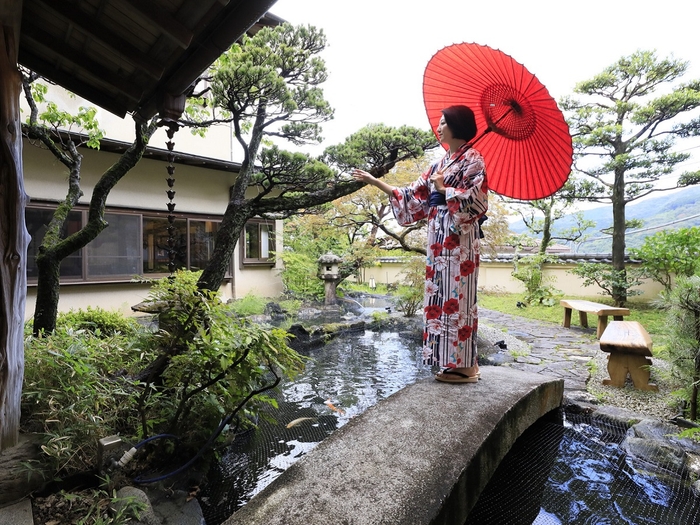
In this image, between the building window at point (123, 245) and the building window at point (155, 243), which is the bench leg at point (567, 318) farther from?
the building window at point (155, 243)

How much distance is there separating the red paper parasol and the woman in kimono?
9.7 inches

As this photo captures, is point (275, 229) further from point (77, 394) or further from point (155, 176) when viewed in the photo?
point (77, 394)

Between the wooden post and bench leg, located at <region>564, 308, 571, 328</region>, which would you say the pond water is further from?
bench leg, located at <region>564, 308, 571, 328</region>

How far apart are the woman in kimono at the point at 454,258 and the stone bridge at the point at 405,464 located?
0.89 feet

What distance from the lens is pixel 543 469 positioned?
2.41 metres

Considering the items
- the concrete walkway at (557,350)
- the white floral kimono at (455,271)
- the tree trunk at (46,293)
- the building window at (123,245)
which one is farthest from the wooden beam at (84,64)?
the concrete walkway at (557,350)

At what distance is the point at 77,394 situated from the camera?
6.65ft

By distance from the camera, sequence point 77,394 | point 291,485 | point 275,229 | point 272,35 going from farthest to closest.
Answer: point 275,229 < point 272,35 < point 77,394 < point 291,485

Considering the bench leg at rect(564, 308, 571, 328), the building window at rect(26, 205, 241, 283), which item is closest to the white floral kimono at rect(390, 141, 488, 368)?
the building window at rect(26, 205, 241, 283)

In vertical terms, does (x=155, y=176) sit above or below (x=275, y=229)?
above

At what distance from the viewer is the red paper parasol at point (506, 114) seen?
103 inches

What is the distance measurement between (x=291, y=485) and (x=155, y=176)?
831 cm

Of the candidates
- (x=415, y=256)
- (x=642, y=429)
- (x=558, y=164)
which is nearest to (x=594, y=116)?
(x=415, y=256)

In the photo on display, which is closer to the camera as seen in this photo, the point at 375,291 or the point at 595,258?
the point at 595,258
